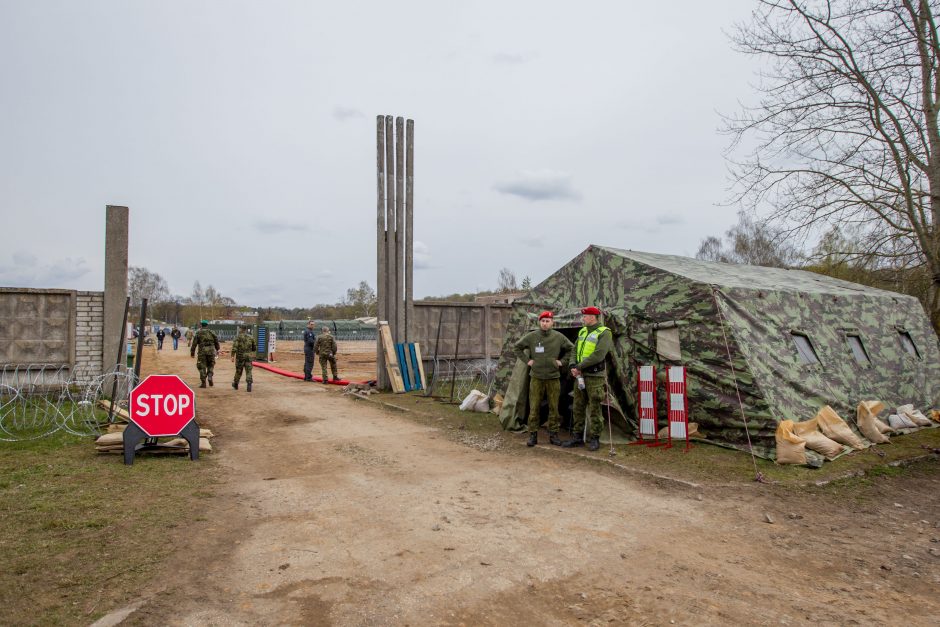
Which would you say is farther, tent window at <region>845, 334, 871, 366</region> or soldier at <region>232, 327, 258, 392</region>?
soldier at <region>232, 327, 258, 392</region>

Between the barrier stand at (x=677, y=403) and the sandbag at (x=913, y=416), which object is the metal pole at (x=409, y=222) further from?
the sandbag at (x=913, y=416)

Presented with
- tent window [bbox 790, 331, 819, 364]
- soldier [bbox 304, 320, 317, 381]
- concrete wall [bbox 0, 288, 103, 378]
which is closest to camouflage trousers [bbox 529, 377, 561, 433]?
tent window [bbox 790, 331, 819, 364]

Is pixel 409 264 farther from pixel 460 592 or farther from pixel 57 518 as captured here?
pixel 460 592

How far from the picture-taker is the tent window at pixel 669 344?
8.55 metres

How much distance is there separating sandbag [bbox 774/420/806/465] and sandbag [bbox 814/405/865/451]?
1.02 meters

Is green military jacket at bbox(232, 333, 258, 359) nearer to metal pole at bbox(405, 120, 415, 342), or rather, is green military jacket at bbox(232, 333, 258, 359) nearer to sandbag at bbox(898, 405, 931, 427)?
metal pole at bbox(405, 120, 415, 342)

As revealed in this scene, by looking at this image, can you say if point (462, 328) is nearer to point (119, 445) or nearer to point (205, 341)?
point (205, 341)

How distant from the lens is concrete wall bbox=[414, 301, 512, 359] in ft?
51.3

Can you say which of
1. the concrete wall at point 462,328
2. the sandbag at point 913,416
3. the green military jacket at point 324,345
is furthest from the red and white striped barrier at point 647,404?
the green military jacket at point 324,345

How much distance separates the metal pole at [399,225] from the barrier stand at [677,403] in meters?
8.12

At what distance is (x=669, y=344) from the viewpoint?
866cm

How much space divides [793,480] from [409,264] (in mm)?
10315

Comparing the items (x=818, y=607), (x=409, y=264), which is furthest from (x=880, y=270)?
(x=818, y=607)

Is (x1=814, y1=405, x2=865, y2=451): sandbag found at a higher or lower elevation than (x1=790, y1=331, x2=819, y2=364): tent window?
lower
